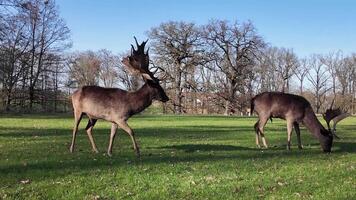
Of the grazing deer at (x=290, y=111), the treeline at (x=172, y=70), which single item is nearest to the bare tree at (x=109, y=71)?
the treeline at (x=172, y=70)

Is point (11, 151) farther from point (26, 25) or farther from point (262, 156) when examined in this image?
point (26, 25)

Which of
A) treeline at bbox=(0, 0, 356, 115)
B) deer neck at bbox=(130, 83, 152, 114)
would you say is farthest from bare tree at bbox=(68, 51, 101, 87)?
deer neck at bbox=(130, 83, 152, 114)

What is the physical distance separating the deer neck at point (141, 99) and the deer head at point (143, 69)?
159 millimetres

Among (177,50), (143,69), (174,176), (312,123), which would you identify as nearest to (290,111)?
(312,123)

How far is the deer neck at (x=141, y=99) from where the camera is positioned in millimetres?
15766

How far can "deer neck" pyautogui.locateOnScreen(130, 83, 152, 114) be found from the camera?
15.8 m

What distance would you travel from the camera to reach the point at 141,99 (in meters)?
15.9

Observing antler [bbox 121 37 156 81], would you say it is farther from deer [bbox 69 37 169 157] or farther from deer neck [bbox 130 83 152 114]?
deer neck [bbox 130 83 152 114]

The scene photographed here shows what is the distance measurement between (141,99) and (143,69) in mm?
1068

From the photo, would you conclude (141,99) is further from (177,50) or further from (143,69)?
(177,50)

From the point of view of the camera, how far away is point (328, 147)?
18516 millimetres

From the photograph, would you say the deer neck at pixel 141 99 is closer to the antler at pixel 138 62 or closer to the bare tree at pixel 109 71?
the antler at pixel 138 62

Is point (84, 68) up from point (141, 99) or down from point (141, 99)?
up

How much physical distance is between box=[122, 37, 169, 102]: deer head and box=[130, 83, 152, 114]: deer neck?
0.16 meters
